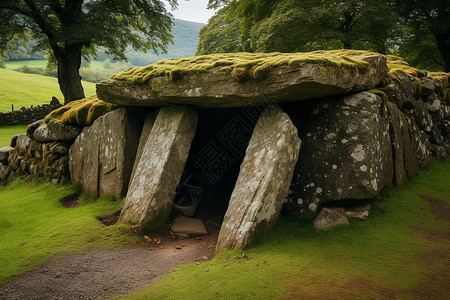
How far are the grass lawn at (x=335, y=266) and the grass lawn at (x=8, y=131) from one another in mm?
14899

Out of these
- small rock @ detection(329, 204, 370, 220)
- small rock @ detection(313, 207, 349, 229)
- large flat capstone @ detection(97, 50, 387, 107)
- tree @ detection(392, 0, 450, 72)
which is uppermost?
tree @ detection(392, 0, 450, 72)

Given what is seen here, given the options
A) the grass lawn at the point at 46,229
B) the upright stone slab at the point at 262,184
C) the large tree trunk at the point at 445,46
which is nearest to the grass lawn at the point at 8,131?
the grass lawn at the point at 46,229

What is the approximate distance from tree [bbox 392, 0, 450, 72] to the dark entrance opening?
13243mm

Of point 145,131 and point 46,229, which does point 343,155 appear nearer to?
point 145,131

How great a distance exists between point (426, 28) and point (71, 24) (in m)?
21.9

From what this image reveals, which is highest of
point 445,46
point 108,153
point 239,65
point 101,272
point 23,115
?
point 445,46

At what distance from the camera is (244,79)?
18.0 ft

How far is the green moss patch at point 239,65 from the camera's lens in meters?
5.13

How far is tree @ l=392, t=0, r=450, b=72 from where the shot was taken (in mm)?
16422

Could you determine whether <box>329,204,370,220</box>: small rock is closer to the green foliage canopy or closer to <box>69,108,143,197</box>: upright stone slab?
<box>69,108,143,197</box>: upright stone slab

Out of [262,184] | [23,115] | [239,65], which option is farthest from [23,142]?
[23,115]

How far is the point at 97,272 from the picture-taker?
438cm

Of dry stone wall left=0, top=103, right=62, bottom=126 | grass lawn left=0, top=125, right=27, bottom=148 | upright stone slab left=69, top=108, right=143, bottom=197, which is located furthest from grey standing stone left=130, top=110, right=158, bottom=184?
dry stone wall left=0, top=103, right=62, bottom=126

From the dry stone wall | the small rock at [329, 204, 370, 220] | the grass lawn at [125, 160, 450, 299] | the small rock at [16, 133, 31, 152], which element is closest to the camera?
the grass lawn at [125, 160, 450, 299]
